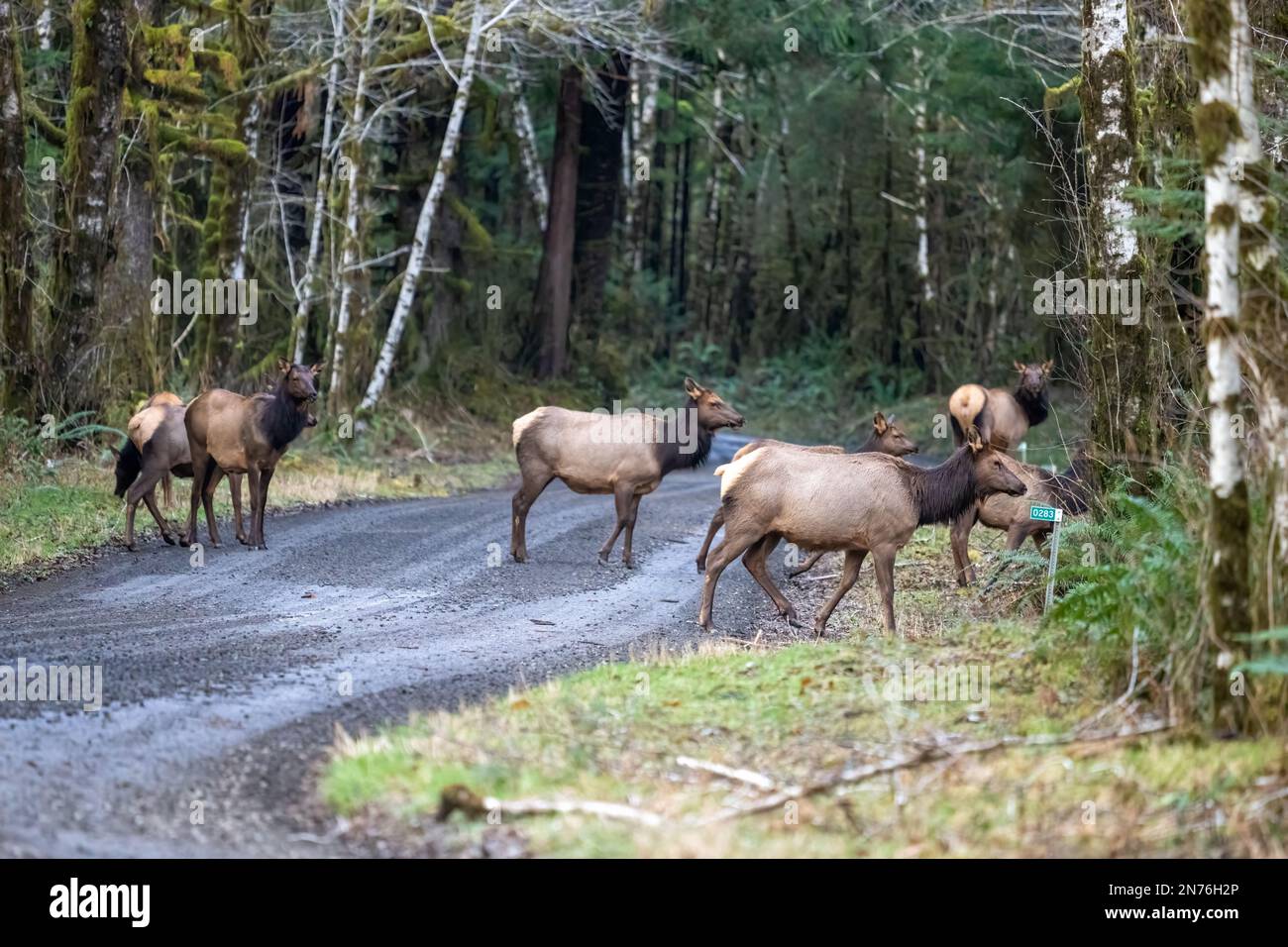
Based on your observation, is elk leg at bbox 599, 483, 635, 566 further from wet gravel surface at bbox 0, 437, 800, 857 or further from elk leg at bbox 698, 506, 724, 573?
elk leg at bbox 698, 506, 724, 573

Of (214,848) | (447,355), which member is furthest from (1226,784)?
(447,355)

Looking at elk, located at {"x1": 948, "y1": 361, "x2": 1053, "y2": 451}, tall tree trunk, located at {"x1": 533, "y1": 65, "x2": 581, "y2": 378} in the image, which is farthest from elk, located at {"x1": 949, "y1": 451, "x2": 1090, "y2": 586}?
tall tree trunk, located at {"x1": 533, "y1": 65, "x2": 581, "y2": 378}

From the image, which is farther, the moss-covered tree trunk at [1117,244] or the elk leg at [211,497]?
the elk leg at [211,497]

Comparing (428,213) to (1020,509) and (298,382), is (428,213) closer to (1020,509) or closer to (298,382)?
(298,382)

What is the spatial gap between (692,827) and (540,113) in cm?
3343

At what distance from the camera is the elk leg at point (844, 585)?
500 inches

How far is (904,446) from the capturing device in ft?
55.5

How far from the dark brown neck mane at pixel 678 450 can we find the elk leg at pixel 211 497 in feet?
15.4

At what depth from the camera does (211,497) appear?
16969mm

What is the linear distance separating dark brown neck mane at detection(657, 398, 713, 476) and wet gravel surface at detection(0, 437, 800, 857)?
41.2 inches

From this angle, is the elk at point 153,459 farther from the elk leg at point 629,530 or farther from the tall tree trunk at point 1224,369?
the tall tree trunk at point 1224,369

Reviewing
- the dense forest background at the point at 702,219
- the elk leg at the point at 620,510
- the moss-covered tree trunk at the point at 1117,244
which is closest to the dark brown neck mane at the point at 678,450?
the elk leg at the point at 620,510

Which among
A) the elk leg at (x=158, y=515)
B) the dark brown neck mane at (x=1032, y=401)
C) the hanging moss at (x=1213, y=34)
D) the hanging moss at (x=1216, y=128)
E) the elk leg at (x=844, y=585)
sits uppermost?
the hanging moss at (x=1213, y=34)

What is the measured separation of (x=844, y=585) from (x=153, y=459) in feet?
25.4
